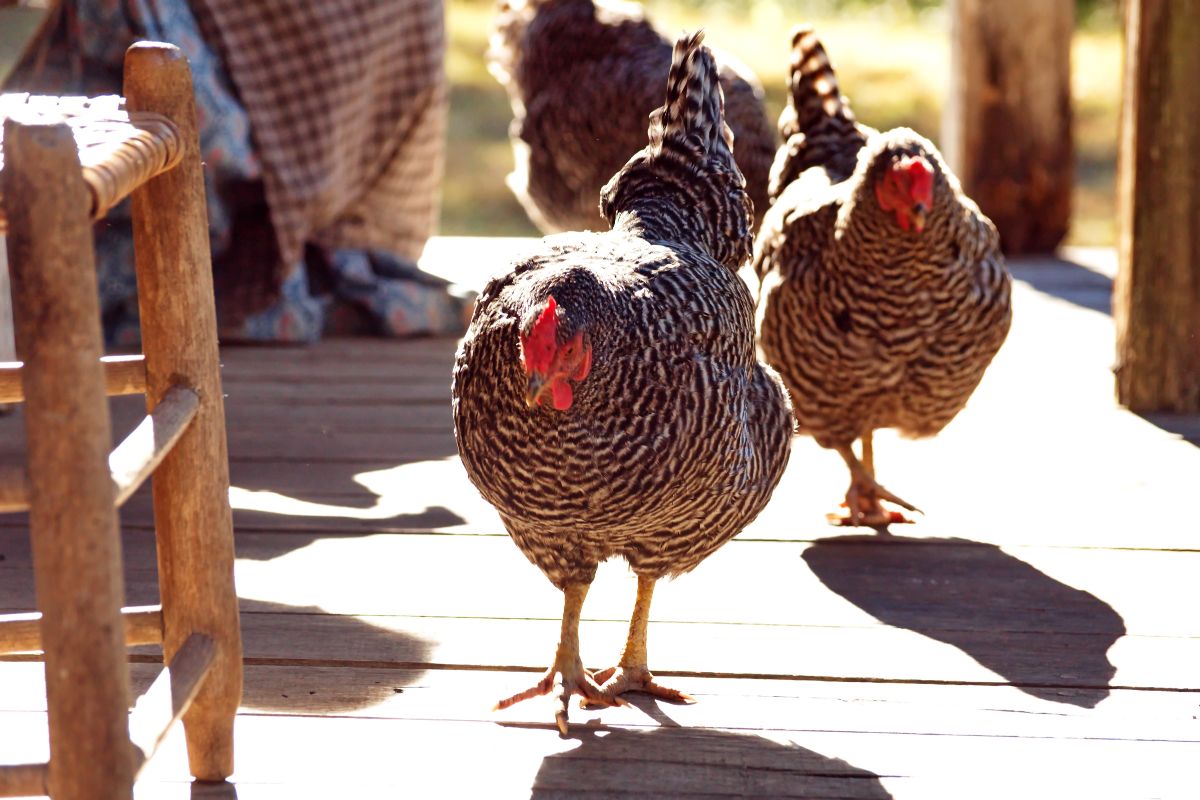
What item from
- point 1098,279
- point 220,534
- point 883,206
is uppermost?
point 883,206

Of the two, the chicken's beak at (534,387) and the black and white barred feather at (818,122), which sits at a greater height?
the black and white barred feather at (818,122)

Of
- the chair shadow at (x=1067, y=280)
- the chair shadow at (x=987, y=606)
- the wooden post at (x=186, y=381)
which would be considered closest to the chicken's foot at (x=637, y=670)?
the chair shadow at (x=987, y=606)

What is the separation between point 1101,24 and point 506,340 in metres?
11.5

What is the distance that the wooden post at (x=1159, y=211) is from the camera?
3762mm

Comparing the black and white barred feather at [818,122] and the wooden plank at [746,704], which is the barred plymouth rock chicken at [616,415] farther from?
the black and white barred feather at [818,122]

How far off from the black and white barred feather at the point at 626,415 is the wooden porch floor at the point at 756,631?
11.8 inches

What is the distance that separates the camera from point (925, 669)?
8.10ft

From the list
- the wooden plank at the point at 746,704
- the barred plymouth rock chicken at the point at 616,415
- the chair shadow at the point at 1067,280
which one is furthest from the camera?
the chair shadow at the point at 1067,280

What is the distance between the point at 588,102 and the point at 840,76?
7.34 metres

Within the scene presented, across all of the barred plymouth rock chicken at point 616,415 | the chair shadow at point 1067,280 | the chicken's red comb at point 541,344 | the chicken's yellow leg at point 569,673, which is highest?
the chicken's red comb at point 541,344

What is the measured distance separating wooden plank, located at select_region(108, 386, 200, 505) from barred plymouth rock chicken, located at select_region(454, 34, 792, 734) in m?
0.45

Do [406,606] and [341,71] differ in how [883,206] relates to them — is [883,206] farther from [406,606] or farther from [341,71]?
[341,71]

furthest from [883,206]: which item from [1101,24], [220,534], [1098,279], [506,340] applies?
[1101,24]

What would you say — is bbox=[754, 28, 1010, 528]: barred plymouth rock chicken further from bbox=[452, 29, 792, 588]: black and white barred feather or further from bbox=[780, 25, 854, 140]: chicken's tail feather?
bbox=[452, 29, 792, 588]: black and white barred feather
